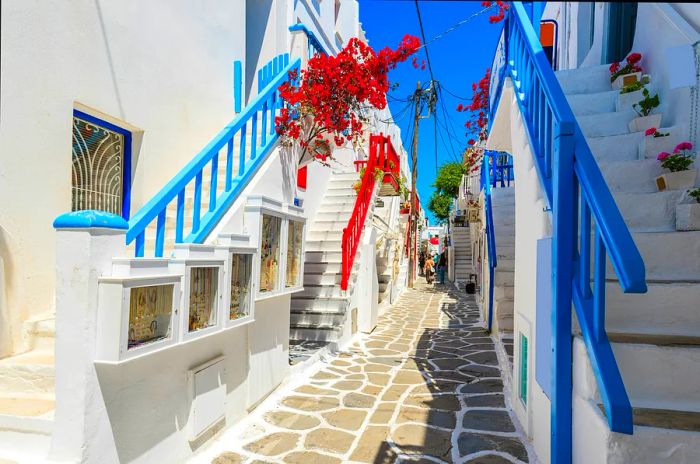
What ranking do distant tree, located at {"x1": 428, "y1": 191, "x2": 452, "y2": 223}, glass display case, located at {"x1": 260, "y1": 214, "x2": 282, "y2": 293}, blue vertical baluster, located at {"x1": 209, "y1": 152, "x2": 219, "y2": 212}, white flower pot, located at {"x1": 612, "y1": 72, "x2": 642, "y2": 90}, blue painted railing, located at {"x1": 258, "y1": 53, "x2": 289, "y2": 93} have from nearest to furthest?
1. blue vertical baluster, located at {"x1": 209, "y1": 152, "x2": 219, "y2": 212}
2. glass display case, located at {"x1": 260, "y1": 214, "x2": 282, "y2": 293}
3. white flower pot, located at {"x1": 612, "y1": 72, "x2": 642, "y2": 90}
4. blue painted railing, located at {"x1": 258, "y1": 53, "x2": 289, "y2": 93}
5. distant tree, located at {"x1": 428, "y1": 191, "x2": 452, "y2": 223}

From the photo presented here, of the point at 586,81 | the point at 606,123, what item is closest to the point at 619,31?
the point at 586,81

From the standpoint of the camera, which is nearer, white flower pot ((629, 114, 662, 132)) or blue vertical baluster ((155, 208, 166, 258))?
blue vertical baluster ((155, 208, 166, 258))

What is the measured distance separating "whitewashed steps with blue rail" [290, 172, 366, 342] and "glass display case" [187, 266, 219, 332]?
12.7 feet

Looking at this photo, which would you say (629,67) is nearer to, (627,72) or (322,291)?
(627,72)

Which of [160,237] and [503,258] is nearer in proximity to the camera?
[160,237]

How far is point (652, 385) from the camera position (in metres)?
2.37

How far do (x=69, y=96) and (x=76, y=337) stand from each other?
2.72m

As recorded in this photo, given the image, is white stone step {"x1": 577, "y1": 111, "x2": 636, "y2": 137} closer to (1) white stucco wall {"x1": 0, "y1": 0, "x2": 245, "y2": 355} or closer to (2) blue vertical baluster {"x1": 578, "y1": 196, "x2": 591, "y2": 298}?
(2) blue vertical baluster {"x1": 578, "y1": 196, "x2": 591, "y2": 298}

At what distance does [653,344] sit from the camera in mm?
2400

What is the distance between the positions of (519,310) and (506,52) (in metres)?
2.66

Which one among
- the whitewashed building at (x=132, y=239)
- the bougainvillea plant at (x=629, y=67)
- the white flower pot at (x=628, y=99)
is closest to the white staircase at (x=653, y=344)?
the white flower pot at (x=628, y=99)

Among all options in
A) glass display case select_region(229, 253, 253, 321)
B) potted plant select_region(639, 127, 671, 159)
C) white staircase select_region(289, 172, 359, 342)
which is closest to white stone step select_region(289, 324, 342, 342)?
white staircase select_region(289, 172, 359, 342)

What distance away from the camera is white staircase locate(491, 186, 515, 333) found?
738cm

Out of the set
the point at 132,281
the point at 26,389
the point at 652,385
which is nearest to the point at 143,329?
the point at 132,281
